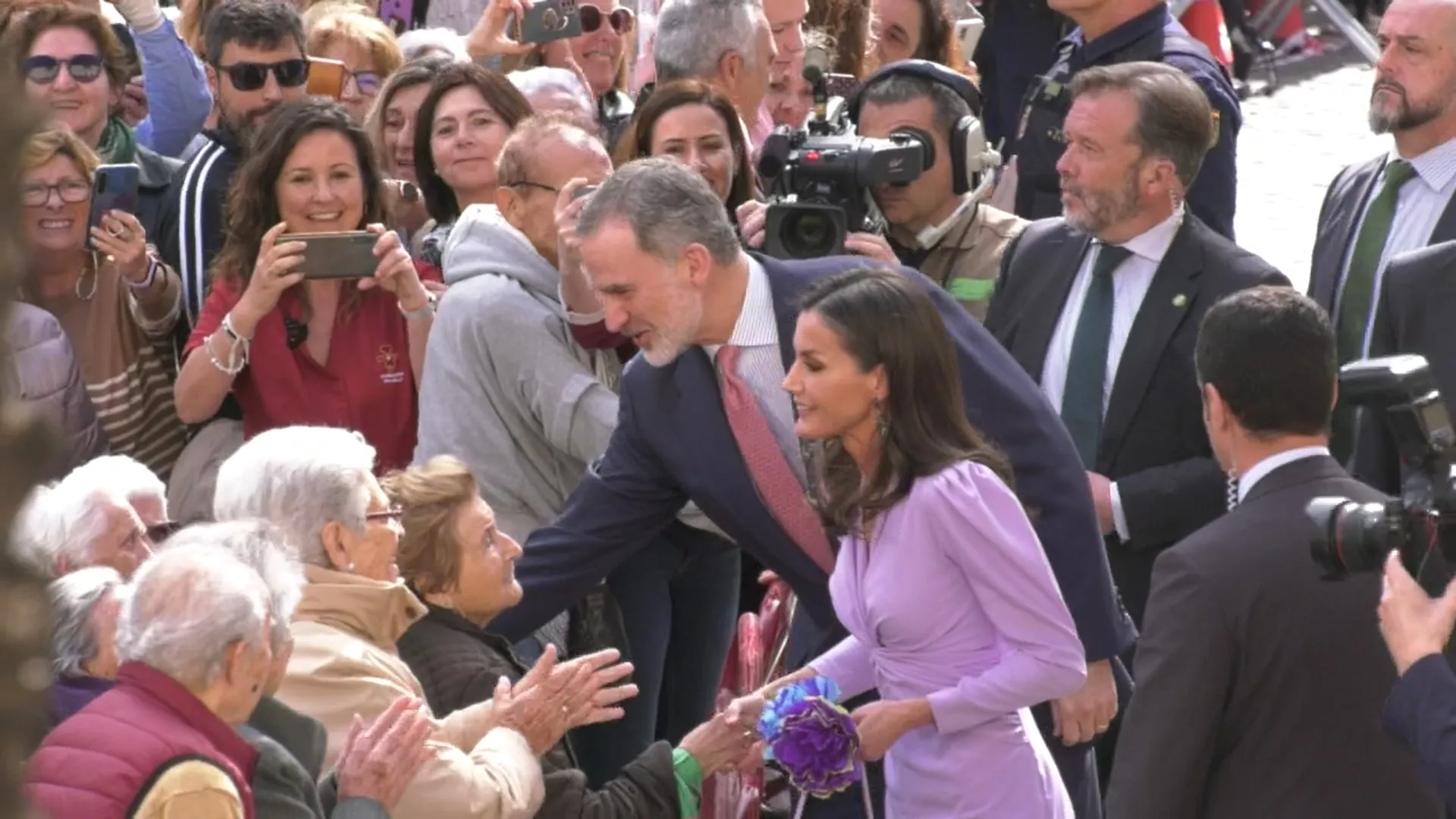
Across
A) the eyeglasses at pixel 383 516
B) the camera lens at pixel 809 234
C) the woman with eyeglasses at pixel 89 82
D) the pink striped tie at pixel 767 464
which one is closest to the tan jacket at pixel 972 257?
the camera lens at pixel 809 234

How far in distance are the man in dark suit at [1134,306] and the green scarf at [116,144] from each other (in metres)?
2.49

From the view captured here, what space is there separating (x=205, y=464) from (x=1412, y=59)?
322cm

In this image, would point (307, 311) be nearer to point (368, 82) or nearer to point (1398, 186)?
point (368, 82)

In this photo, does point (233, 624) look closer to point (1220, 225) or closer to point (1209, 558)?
point (1209, 558)

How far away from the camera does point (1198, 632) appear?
3.06 meters

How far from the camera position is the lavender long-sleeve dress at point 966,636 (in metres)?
A: 3.40

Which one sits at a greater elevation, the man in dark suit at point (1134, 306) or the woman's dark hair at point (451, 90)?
the woman's dark hair at point (451, 90)

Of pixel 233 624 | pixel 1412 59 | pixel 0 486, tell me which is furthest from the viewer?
pixel 1412 59

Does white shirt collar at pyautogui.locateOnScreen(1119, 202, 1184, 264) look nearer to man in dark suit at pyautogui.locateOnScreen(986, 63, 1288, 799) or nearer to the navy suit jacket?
man in dark suit at pyautogui.locateOnScreen(986, 63, 1288, 799)

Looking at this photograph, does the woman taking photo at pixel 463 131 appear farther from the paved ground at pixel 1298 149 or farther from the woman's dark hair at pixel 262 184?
the paved ground at pixel 1298 149

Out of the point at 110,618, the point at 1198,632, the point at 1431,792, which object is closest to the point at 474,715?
the point at 110,618

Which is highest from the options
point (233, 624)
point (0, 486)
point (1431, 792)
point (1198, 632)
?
point (0, 486)

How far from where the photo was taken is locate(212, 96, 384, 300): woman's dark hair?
496 cm

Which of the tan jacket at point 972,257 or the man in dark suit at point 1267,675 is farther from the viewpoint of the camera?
the tan jacket at point 972,257
